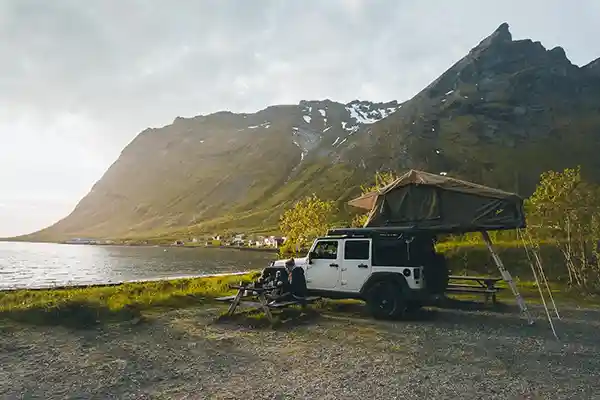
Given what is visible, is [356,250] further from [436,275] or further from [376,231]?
[436,275]

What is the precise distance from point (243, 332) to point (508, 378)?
20.9 feet

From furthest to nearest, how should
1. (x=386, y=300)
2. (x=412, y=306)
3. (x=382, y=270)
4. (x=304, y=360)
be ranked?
(x=412, y=306) < (x=382, y=270) < (x=386, y=300) < (x=304, y=360)

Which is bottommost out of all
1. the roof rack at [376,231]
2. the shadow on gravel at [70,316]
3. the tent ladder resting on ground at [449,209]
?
the shadow on gravel at [70,316]

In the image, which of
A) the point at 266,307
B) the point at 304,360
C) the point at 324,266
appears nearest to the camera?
the point at 304,360

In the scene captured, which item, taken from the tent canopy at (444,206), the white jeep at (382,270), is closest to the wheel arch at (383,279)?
the white jeep at (382,270)

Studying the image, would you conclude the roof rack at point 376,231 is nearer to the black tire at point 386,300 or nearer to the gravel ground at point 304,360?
the black tire at point 386,300

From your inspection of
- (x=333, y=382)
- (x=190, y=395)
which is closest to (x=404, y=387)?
(x=333, y=382)

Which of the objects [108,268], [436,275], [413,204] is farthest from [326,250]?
[108,268]

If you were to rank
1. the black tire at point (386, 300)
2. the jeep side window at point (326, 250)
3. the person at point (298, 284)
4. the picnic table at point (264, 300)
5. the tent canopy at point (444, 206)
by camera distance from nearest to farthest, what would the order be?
the tent canopy at point (444, 206), the picnic table at point (264, 300), the black tire at point (386, 300), the jeep side window at point (326, 250), the person at point (298, 284)

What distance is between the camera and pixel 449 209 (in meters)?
13.3

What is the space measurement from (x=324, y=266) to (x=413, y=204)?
338 cm

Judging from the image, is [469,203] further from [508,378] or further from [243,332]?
[243,332]

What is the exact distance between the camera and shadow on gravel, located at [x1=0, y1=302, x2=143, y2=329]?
1208cm

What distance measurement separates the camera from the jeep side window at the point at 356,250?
46.3ft
